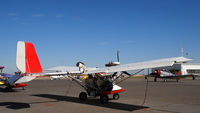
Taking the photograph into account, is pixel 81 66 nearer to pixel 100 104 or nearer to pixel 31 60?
pixel 100 104

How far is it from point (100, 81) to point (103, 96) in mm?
991

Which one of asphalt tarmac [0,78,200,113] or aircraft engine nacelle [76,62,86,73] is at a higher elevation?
aircraft engine nacelle [76,62,86,73]

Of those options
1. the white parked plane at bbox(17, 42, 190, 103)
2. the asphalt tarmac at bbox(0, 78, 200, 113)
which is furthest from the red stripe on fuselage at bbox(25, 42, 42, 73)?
the asphalt tarmac at bbox(0, 78, 200, 113)

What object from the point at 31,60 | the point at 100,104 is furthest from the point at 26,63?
the point at 100,104

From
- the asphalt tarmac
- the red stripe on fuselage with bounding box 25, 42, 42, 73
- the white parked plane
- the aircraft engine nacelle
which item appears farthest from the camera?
the aircraft engine nacelle

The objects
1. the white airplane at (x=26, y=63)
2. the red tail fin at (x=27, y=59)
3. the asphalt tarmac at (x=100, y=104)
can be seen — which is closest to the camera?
the asphalt tarmac at (x=100, y=104)

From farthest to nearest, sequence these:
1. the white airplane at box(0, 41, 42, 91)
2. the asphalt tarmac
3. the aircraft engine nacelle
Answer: the aircraft engine nacelle → the white airplane at box(0, 41, 42, 91) → the asphalt tarmac

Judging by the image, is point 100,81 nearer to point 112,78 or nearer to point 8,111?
point 112,78

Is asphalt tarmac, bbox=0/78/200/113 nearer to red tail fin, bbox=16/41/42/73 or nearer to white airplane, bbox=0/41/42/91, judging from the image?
white airplane, bbox=0/41/42/91

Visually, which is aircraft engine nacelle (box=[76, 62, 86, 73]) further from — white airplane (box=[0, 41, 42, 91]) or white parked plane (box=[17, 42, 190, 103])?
white airplane (box=[0, 41, 42, 91])

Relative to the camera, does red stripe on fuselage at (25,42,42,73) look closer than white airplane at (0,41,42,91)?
No

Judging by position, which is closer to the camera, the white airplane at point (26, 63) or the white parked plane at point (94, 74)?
the white airplane at point (26, 63)

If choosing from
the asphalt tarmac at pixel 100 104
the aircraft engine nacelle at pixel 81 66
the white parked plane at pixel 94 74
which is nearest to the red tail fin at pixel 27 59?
the white parked plane at pixel 94 74

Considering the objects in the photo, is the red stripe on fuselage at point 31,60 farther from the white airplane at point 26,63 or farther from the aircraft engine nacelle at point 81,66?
the aircraft engine nacelle at point 81,66
